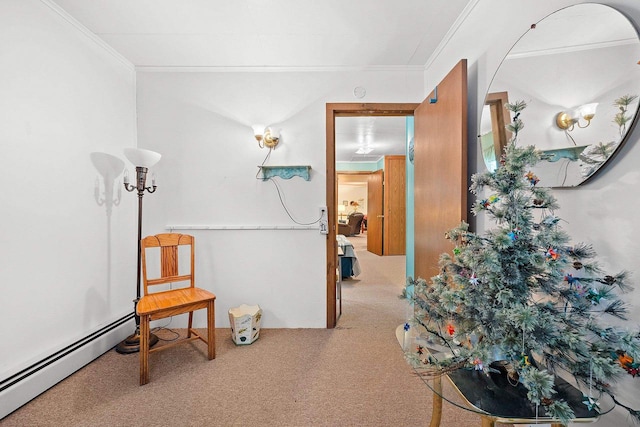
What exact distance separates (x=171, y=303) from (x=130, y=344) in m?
0.71

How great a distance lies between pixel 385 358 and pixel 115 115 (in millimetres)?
3012

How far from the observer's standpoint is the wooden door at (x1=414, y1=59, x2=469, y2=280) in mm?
1627

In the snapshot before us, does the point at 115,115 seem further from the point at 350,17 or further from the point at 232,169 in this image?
the point at 350,17

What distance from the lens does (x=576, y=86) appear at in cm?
101

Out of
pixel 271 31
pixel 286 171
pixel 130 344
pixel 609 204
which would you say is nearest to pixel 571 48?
pixel 609 204

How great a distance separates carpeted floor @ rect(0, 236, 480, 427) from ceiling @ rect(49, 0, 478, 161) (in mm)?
2492

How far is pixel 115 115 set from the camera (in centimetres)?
226

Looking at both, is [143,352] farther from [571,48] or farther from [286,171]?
[571,48]

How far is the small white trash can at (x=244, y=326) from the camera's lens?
2.21 m

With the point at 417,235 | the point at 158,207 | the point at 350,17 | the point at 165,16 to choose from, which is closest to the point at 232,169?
the point at 158,207

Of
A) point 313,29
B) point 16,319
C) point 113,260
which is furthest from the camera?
point 113,260

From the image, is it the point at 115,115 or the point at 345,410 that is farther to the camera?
the point at 115,115

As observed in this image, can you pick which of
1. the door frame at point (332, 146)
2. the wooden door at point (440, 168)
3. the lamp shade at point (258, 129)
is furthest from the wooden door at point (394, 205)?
the lamp shade at point (258, 129)

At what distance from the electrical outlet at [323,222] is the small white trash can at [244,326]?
37.3 inches
